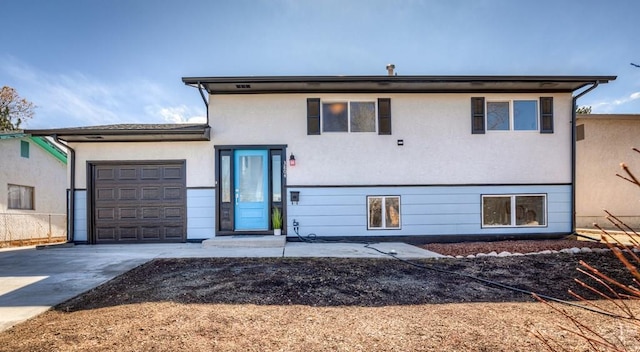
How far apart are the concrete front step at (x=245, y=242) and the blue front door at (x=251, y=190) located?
1.93ft

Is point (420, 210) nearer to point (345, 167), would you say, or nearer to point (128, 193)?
point (345, 167)

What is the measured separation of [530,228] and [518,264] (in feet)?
11.3

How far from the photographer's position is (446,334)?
2988 mm

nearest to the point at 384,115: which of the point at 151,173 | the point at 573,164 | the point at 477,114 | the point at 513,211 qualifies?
the point at 477,114

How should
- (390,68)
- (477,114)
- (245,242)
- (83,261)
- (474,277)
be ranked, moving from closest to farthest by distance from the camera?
(474,277)
(83,261)
(245,242)
(477,114)
(390,68)

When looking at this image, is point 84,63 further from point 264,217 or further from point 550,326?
point 550,326

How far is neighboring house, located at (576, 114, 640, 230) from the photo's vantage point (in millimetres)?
10617

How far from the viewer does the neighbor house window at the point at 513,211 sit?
27.6ft

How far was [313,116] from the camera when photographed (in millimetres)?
8227

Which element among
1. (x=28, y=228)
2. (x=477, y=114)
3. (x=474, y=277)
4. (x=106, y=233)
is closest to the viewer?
(x=474, y=277)

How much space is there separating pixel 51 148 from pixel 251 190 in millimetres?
9336

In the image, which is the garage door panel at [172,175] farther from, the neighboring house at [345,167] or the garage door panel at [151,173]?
the garage door panel at [151,173]

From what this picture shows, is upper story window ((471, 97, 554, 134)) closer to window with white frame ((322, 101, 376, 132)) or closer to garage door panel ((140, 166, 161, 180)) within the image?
window with white frame ((322, 101, 376, 132))

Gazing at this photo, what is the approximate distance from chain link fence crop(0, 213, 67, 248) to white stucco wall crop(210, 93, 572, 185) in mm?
7634
